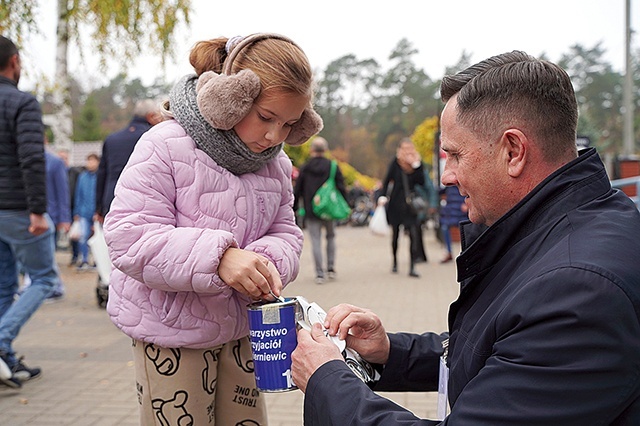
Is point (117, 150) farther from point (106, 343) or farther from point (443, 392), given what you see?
point (443, 392)

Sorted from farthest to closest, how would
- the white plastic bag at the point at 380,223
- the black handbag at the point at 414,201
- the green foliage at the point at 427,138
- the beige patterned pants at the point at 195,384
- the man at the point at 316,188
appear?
the green foliage at the point at 427,138, the white plastic bag at the point at 380,223, the black handbag at the point at 414,201, the man at the point at 316,188, the beige patterned pants at the point at 195,384

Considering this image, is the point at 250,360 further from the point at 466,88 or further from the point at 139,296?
the point at 466,88

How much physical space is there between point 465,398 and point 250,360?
41.2 inches

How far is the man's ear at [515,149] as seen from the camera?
154 cm

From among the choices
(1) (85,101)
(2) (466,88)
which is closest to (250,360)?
(2) (466,88)

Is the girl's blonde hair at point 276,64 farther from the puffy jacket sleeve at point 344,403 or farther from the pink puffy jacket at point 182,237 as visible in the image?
the puffy jacket sleeve at point 344,403

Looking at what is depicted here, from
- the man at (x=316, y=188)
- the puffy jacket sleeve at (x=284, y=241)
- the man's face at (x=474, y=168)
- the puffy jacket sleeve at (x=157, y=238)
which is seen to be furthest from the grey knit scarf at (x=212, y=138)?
the man at (x=316, y=188)

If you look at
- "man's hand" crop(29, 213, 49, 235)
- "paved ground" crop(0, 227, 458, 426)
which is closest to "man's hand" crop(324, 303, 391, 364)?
"paved ground" crop(0, 227, 458, 426)

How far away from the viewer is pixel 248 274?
6.14ft

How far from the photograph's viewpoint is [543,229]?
5.02 ft

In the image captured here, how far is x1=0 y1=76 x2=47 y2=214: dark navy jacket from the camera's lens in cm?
465

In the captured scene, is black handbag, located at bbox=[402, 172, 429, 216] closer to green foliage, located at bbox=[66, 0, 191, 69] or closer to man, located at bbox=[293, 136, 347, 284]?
man, located at bbox=[293, 136, 347, 284]

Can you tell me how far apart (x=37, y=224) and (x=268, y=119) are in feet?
10.5

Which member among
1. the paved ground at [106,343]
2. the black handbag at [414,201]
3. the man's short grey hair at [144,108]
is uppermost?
the man's short grey hair at [144,108]
